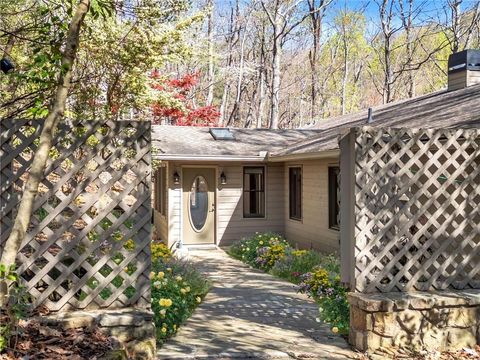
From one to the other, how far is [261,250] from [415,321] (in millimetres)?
5728

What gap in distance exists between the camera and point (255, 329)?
209 inches

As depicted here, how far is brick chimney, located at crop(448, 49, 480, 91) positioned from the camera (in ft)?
36.1

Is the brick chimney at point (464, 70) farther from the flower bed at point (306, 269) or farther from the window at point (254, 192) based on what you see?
the flower bed at point (306, 269)

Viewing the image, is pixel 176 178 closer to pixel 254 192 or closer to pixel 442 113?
pixel 254 192

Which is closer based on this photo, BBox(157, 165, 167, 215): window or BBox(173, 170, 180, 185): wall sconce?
BBox(173, 170, 180, 185): wall sconce

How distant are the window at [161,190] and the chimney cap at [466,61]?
7.51m

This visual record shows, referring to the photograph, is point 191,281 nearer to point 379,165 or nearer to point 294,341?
point 294,341

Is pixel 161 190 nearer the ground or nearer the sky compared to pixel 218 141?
nearer the ground

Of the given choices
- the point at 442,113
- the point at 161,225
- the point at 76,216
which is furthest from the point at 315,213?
the point at 76,216

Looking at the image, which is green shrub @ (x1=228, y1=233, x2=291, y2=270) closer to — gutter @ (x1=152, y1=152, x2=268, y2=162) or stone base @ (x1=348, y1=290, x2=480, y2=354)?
gutter @ (x1=152, y1=152, x2=268, y2=162)

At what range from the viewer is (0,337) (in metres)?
3.00

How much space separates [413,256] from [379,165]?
92cm

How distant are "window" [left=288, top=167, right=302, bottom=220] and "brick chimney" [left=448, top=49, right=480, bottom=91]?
4122 mm

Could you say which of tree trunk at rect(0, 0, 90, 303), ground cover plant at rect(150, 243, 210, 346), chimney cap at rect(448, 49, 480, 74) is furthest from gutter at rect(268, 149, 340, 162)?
tree trunk at rect(0, 0, 90, 303)
